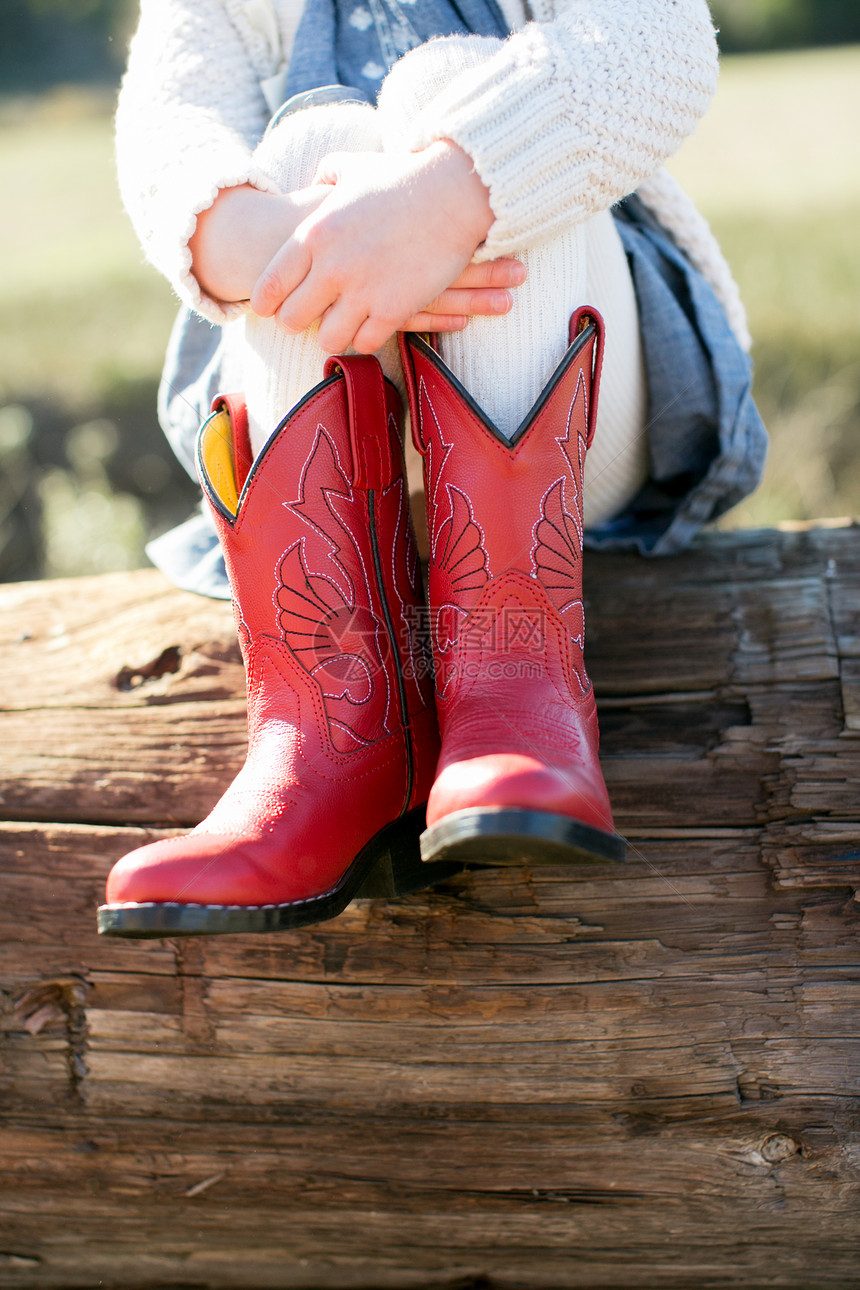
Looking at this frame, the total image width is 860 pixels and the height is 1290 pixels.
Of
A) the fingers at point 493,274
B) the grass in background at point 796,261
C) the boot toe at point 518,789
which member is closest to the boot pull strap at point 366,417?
the fingers at point 493,274

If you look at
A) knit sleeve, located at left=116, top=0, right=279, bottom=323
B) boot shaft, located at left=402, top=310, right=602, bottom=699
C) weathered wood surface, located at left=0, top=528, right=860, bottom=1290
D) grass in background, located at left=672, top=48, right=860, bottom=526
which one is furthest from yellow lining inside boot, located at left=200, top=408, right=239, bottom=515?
grass in background, located at left=672, top=48, right=860, bottom=526

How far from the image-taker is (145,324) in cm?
494

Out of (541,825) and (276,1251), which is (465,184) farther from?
(276,1251)

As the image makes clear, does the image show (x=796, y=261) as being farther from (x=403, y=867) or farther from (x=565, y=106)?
(x=403, y=867)

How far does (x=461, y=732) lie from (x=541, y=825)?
0.13 metres

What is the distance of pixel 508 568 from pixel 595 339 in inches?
9.8

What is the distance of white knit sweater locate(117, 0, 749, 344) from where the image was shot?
84 cm

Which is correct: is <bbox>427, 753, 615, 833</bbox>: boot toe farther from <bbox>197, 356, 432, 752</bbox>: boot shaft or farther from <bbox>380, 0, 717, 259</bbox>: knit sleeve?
<bbox>380, 0, 717, 259</bbox>: knit sleeve

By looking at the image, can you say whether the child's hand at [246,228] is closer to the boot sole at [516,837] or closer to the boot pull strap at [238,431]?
the boot pull strap at [238,431]

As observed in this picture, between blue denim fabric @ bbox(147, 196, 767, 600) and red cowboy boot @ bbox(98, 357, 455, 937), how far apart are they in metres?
0.34

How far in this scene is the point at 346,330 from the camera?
0.88m

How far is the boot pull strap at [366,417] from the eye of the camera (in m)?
0.90

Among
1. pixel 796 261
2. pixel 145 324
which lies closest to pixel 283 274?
pixel 145 324

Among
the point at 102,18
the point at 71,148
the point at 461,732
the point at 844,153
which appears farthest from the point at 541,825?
the point at 102,18
